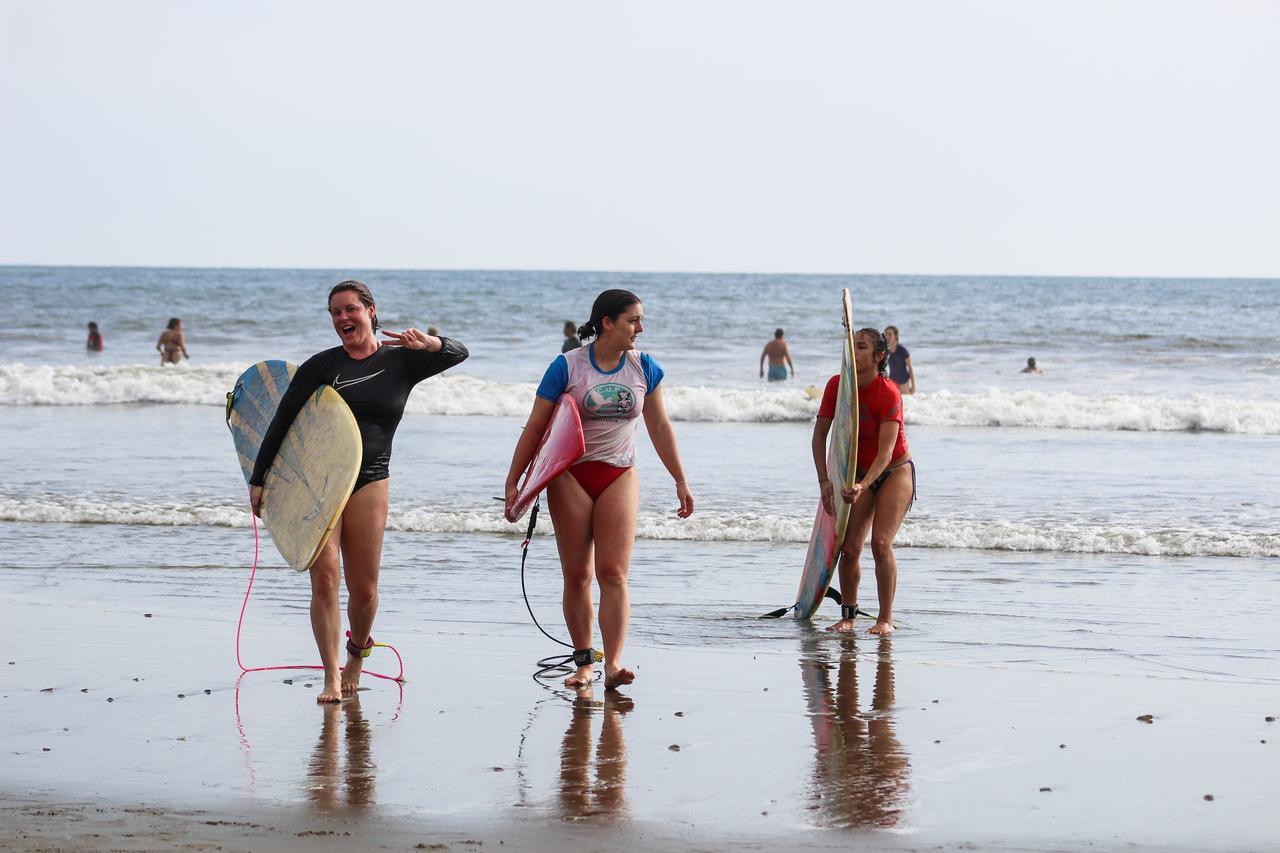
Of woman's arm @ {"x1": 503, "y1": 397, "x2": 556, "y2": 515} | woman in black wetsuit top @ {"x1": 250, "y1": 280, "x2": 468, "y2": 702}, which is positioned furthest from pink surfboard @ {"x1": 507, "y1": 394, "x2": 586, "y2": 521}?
woman in black wetsuit top @ {"x1": 250, "y1": 280, "x2": 468, "y2": 702}

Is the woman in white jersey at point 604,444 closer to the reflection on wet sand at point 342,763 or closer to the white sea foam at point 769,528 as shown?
the reflection on wet sand at point 342,763

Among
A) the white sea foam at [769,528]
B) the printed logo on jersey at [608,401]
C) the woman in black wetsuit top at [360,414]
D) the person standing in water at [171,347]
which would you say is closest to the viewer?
the woman in black wetsuit top at [360,414]

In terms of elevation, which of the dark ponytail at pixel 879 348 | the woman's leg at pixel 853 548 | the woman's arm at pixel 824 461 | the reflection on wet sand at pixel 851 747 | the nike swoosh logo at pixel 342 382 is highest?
the dark ponytail at pixel 879 348

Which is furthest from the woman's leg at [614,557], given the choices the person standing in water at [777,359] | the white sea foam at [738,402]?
the person standing in water at [777,359]

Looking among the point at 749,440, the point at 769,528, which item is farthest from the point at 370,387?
the point at 749,440

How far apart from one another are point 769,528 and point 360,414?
5603 millimetres

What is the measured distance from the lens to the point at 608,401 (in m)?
5.80

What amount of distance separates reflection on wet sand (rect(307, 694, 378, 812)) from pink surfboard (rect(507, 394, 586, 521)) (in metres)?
1.00

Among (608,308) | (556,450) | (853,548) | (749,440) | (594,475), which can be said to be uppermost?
(608,308)

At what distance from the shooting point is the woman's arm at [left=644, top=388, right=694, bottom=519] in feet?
19.5

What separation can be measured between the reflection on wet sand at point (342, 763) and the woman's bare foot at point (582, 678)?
886 mm

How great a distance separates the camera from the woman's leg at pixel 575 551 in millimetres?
5820

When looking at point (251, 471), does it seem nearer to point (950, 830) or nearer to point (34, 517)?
point (950, 830)

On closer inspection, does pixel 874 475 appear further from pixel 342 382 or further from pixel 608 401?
pixel 342 382
